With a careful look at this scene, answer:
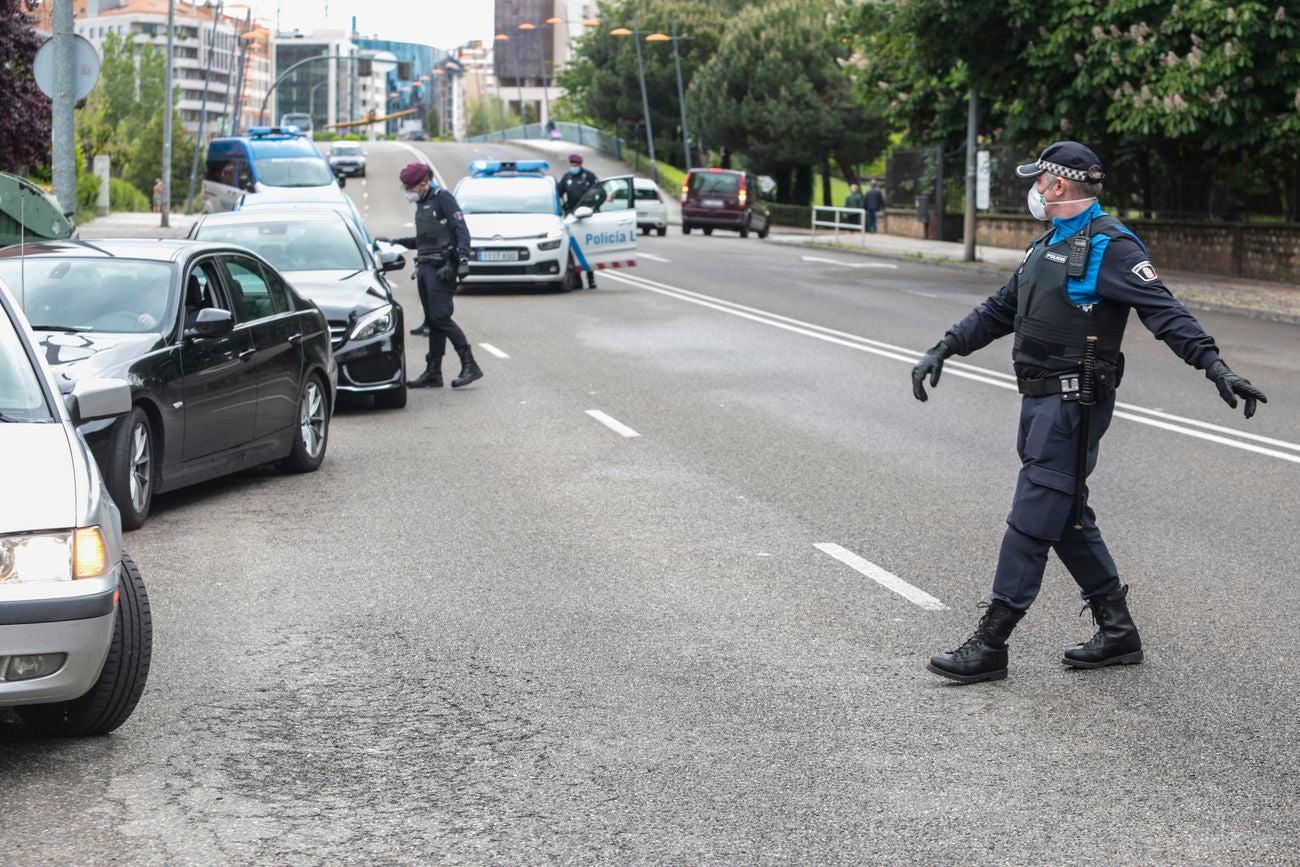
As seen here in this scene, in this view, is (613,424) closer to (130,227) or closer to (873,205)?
(130,227)

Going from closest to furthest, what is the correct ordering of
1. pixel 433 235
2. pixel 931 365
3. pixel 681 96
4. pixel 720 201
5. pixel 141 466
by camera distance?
pixel 931 365 → pixel 141 466 → pixel 433 235 → pixel 720 201 → pixel 681 96

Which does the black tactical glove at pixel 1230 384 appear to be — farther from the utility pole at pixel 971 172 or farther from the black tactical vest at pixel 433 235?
the utility pole at pixel 971 172

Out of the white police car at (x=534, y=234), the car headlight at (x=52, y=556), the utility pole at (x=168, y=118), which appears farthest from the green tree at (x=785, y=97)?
the car headlight at (x=52, y=556)

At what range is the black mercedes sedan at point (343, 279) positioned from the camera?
1388cm

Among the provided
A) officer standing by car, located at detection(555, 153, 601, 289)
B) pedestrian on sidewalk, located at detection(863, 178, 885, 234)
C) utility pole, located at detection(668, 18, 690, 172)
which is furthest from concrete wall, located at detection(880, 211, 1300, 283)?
utility pole, located at detection(668, 18, 690, 172)

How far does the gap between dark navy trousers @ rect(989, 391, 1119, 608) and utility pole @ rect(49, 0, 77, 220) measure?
14.1 metres

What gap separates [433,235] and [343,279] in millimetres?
1381

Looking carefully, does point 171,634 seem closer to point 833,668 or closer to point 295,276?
point 833,668

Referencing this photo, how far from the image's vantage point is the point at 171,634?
6871 millimetres

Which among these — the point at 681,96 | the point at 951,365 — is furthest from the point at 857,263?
the point at 681,96

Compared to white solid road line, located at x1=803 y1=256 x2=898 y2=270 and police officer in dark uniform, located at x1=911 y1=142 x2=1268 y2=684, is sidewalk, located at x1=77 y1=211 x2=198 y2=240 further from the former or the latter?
police officer in dark uniform, located at x1=911 y1=142 x2=1268 y2=684

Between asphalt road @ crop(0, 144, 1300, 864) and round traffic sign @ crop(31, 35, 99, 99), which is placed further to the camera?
round traffic sign @ crop(31, 35, 99, 99)

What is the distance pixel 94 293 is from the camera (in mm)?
9797

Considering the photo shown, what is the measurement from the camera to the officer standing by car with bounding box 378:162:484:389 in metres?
15.5
